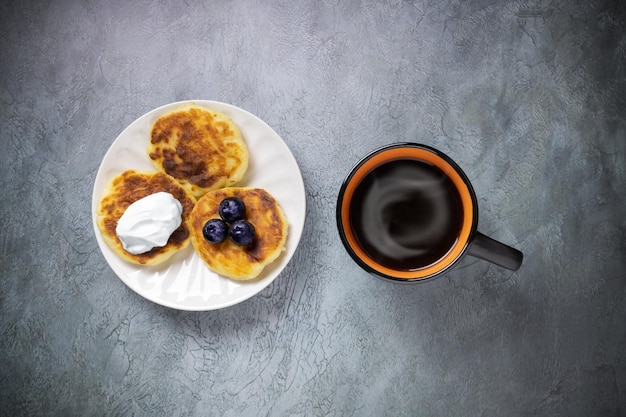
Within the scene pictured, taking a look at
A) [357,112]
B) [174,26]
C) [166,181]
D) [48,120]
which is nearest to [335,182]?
[357,112]

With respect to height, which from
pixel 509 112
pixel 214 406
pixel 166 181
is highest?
pixel 509 112

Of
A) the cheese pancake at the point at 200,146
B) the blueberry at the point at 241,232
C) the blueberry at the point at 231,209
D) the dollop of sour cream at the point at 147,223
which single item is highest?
the cheese pancake at the point at 200,146

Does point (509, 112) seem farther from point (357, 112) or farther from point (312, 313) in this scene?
point (312, 313)

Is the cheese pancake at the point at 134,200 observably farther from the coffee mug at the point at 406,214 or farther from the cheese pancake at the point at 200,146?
the coffee mug at the point at 406,214

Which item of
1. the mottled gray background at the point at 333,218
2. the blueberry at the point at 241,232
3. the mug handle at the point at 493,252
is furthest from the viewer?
the mottled gray background at the point at 333,218

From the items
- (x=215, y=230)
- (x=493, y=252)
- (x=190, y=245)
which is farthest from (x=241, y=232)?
(x=493, y=252)

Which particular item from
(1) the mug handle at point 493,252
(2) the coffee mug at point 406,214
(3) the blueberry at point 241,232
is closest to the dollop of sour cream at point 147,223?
(3) the blueberry at point 241,232

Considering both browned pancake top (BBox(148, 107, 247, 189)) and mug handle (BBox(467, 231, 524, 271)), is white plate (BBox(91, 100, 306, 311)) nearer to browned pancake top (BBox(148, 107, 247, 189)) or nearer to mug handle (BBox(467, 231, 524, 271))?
browned pancake top (BBox(148, 107, 247, 189))
